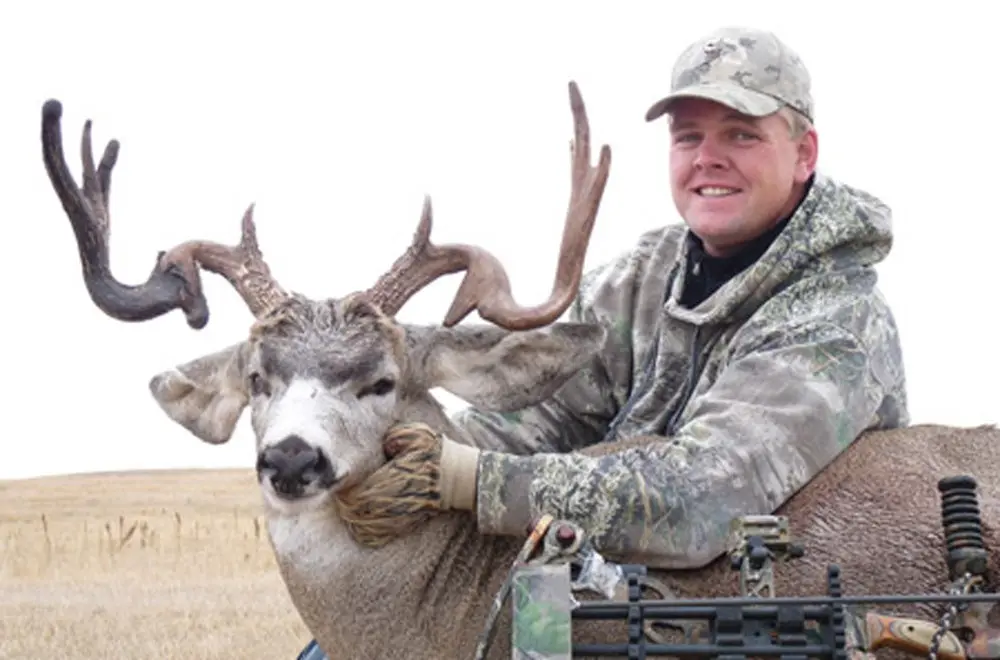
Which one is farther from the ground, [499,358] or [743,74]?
[743,74]

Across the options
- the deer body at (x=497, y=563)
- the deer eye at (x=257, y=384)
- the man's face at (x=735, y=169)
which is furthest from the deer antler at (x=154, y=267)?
the man's face at (x=735, y=169)

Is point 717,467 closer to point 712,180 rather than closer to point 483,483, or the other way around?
point 483,483

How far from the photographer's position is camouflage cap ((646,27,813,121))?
536 centimetres

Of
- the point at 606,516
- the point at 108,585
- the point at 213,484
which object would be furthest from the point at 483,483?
the point at 213,484

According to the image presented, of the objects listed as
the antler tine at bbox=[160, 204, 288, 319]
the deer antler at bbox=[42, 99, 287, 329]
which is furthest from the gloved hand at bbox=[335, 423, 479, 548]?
the deer antler at bbox=[42, 99, 287, 329]

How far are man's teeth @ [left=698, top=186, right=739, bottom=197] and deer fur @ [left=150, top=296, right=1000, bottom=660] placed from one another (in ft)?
2.32

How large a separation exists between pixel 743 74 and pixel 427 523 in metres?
2.06

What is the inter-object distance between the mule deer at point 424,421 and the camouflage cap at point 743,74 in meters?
0.52

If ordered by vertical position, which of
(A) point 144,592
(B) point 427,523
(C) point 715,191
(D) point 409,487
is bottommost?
(A) point 144,592

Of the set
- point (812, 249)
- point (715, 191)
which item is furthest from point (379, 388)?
point (812, 249)

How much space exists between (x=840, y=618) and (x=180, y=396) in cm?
304

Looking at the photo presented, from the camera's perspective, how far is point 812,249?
17.3 feet

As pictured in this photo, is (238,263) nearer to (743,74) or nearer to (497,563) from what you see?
(497,563)

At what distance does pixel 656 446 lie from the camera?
15.8ft
